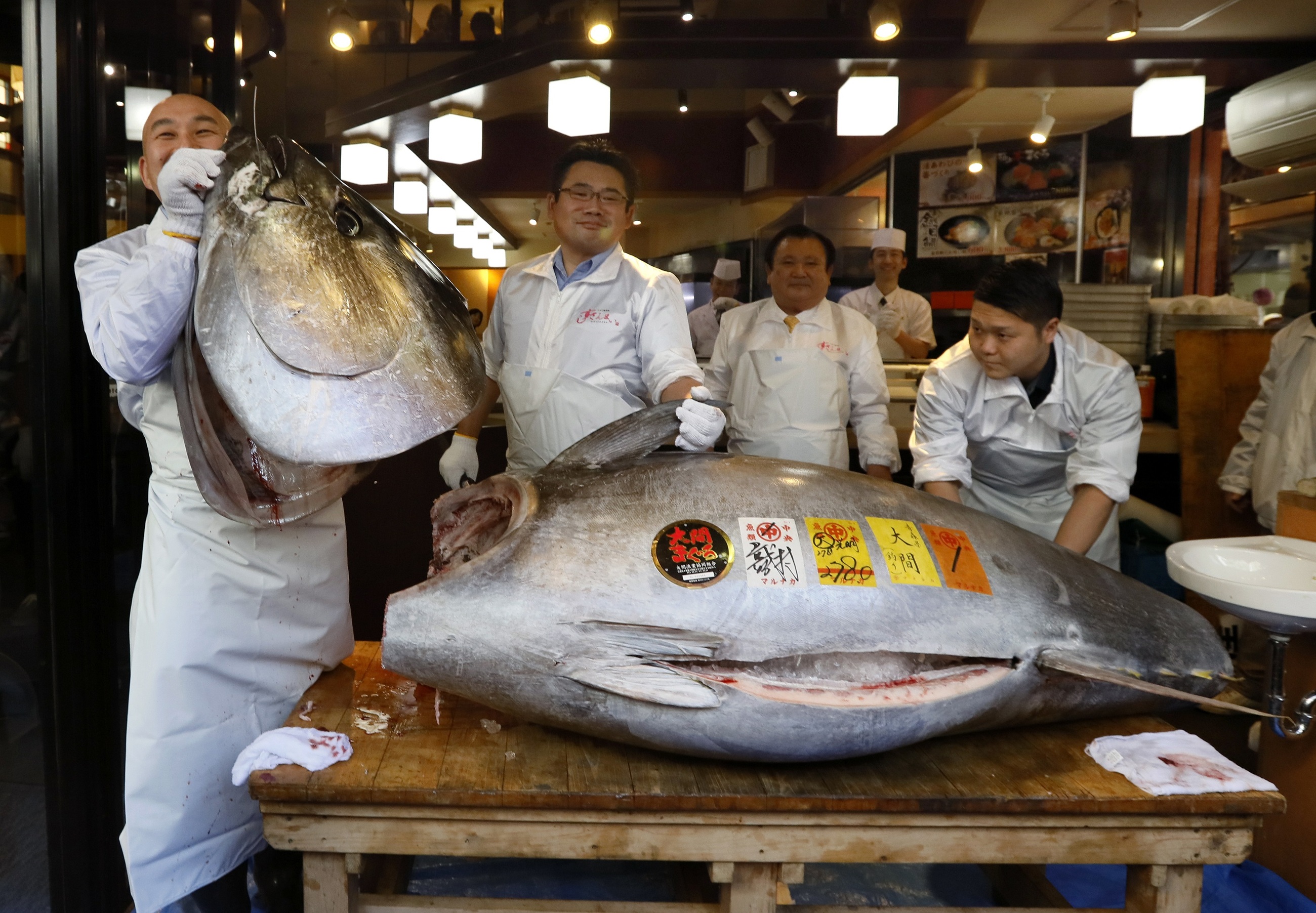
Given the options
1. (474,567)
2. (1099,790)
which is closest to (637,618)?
(474,567)

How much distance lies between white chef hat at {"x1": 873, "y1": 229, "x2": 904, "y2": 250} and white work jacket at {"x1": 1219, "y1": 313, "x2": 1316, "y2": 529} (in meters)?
3.19

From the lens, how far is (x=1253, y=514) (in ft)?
13.1

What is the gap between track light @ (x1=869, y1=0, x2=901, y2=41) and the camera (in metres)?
5.09

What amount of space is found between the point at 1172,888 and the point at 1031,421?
1.53 metres

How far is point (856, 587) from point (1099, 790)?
518 mm

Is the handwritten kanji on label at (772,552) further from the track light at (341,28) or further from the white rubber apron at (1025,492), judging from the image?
the track light at (341,28)

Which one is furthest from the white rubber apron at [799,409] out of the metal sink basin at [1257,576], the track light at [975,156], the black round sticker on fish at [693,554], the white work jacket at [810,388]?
the track light at [975,156]

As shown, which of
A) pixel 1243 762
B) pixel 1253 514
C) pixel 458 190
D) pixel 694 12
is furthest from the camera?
pixel 458 190

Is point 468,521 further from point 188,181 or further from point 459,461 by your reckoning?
point 188,181

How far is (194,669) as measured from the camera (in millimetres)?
1759

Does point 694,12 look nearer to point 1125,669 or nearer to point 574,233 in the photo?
point 574,233

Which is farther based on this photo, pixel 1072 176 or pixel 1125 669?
pixel 1072 176

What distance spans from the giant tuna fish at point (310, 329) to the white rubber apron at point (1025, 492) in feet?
6.40

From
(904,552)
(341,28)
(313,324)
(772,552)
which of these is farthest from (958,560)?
(341,28)
